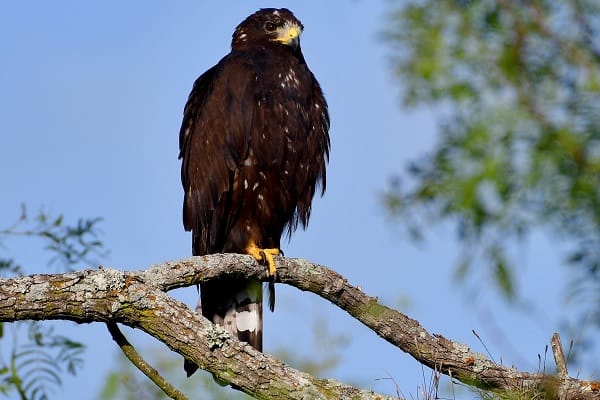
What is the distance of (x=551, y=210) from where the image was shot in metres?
0.83

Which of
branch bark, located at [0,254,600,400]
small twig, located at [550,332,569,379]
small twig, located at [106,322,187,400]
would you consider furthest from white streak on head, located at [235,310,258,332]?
small twig, located at [550,332,569,379]

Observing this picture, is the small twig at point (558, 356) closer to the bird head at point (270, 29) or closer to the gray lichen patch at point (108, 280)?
the gray lichen patch at point (108, 280)

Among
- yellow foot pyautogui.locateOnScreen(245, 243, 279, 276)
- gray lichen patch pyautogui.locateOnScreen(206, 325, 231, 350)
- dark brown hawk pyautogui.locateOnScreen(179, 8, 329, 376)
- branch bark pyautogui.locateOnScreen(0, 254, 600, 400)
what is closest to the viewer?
branch bark pyautogui.locateOnScreen(0, 254, 600, 400)

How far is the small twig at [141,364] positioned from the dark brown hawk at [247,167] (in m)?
1.87

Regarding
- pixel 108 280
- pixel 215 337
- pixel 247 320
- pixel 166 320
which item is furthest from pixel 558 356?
pixel 247 320

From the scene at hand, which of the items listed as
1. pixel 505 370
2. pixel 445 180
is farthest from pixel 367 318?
pixel 445 180

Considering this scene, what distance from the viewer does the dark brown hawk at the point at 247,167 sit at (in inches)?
186

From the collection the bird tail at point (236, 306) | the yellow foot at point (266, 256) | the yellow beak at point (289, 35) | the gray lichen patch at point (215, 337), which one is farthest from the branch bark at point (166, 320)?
the yellow beak at point (289, 35)

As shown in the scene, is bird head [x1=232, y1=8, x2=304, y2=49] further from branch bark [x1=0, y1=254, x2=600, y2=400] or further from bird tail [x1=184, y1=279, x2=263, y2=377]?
branch bark [x1=0, y1=254, x2=600, y2=400]

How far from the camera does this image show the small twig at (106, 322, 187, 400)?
2.74m

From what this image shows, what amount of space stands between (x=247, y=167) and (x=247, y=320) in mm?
897

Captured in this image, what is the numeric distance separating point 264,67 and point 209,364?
101 inches

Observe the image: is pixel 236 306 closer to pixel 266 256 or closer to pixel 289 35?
pixel 266 256

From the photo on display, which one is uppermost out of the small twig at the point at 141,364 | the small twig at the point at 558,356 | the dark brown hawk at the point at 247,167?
the dark brown hawk at the point at 247,167
